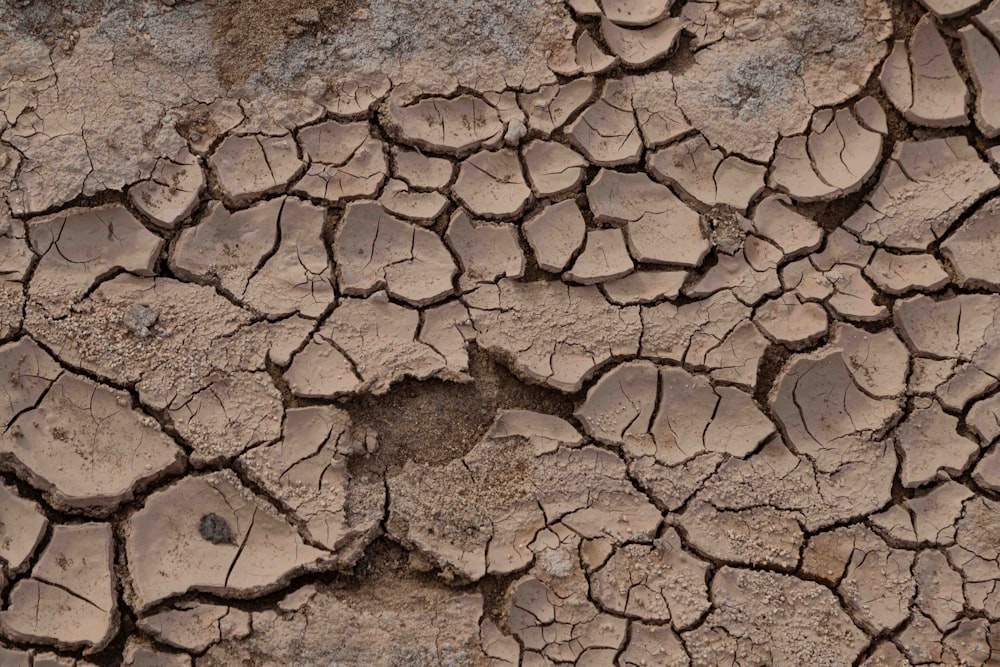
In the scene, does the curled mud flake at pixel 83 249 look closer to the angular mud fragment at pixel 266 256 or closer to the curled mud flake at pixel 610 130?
the angular mud fragment at pixel 266 256

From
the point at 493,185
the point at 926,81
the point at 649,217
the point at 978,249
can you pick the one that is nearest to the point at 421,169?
the point at 493,185

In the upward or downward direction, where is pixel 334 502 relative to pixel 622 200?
downward

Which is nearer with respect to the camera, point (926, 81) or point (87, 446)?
point (87, 446)

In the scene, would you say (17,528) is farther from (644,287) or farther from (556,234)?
(644,287)

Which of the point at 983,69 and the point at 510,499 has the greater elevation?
the point at 983,69

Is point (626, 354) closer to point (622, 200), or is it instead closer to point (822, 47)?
point (622, 200)

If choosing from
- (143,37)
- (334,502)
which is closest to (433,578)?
(334,502)

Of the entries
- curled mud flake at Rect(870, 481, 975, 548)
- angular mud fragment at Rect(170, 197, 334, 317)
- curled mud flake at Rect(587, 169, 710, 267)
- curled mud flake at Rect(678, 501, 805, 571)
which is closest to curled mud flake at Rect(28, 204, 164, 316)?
angular mud fragment at Rect(170, 197, 334, 317)
